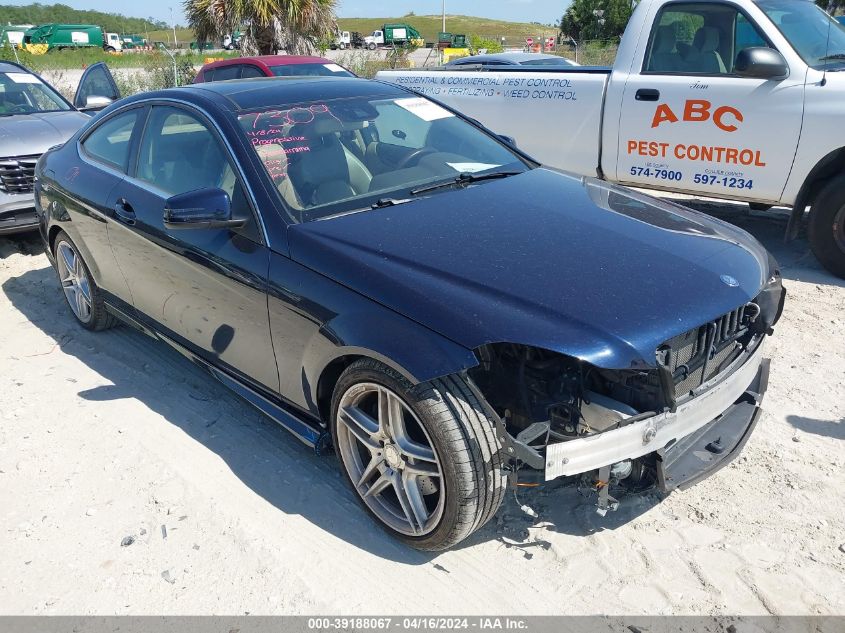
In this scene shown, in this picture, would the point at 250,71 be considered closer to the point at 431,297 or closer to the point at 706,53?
the point at 706,53

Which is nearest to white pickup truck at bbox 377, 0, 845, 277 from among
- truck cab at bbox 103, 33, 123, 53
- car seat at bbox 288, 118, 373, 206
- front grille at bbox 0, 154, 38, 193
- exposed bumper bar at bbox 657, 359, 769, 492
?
car seat at bbox 288, 118, 373, 206

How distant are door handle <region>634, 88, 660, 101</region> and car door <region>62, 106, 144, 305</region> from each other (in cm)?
398

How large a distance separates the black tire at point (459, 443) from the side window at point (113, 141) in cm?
261

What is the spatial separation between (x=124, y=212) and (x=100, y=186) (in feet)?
1.48

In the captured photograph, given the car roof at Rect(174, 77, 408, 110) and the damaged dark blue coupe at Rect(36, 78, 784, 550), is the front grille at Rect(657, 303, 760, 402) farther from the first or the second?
the car roof at Rect(174, 77, 408, 110)

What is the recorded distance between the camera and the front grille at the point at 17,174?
22.2 feet

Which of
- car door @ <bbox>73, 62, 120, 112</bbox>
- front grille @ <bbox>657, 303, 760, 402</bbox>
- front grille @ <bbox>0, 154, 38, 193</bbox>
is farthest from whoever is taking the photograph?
car door @ <bbox>73, 62, 120, 112</bbox>

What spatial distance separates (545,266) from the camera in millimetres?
2744

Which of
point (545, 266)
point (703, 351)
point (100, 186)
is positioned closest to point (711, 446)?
point (703, 351)

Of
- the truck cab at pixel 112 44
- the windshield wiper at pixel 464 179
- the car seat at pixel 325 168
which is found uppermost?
the truck cab at pixel 112 44

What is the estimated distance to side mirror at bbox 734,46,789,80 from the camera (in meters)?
5.30

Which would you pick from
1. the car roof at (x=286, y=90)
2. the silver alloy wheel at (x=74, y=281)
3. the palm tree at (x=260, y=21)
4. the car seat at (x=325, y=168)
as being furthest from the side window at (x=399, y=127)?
the palm tree at (x=260, y=21)

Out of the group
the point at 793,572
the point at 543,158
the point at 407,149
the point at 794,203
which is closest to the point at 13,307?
the point at 407,149

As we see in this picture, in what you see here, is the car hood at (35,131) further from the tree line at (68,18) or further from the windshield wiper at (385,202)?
the tree line at (68,18)
